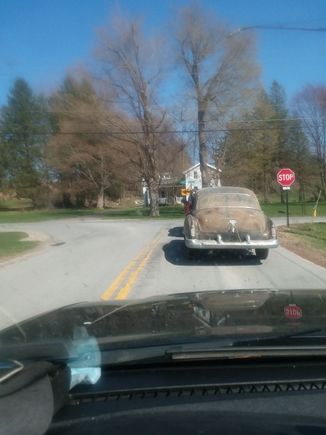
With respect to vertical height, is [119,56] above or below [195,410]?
above

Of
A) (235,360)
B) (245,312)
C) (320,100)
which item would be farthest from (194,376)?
(320,100)

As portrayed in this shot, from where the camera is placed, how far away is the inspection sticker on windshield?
4104 millimetres

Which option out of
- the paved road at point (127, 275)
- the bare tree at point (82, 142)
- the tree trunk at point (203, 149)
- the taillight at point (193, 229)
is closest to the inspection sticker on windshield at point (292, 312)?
the paved road at point (127, 275)

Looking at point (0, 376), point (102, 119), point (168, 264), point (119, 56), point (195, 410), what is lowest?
point (168, 264)

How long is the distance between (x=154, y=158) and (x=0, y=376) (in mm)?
44897

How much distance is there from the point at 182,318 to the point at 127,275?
8.23 metres

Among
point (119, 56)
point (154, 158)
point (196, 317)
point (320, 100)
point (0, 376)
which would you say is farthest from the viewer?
point (320, 100)

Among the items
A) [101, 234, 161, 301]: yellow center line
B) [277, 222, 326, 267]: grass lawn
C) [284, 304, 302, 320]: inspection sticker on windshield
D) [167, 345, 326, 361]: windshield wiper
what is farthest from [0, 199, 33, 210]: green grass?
[167, 345, 326, 361]: windshield wiper

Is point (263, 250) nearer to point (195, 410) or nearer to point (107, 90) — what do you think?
point (195, 410)

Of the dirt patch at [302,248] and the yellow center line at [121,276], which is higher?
the yellow center line at [121,276]

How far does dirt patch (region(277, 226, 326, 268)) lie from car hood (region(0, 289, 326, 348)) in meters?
9.22

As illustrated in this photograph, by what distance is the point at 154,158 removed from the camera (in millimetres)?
47219

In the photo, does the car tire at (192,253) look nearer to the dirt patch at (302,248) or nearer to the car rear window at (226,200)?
the car rear window at (226,200)

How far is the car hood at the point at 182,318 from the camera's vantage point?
11.9ft
